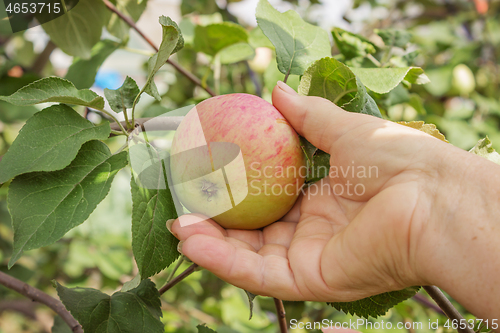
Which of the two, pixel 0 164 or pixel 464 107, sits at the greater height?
pixel 0 164

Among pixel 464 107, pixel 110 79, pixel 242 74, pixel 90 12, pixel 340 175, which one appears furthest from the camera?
pixel 110 79

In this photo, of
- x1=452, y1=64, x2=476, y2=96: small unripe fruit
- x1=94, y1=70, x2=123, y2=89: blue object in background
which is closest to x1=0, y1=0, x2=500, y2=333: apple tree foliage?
x1=94, y1=70, x2=123, y2=89: blue object in background

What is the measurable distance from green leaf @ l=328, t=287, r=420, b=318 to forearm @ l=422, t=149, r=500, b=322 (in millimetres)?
180

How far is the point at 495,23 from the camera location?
→ 2871 millimetres

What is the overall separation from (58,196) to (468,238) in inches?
28.9

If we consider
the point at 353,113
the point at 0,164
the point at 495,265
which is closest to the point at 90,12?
the point at 0,164

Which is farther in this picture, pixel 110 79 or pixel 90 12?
pixel 110 79

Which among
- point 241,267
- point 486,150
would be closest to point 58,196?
point 241,267

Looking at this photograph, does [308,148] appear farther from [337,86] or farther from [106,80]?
[106,80]

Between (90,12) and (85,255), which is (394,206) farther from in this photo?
(85,255)

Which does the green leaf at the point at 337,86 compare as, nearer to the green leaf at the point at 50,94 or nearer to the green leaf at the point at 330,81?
the green leaf at the point at 330,81

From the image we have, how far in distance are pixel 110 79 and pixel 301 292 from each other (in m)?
2.53

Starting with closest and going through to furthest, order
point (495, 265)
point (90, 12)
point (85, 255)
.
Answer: point (495, 265) → point (90, 12) → point (85, 255)

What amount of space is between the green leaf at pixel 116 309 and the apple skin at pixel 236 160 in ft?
0.92
